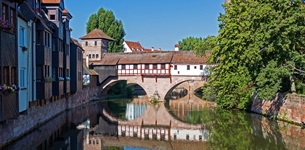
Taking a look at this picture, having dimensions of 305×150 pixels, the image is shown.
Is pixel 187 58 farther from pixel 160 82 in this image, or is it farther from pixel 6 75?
pixel 6 75

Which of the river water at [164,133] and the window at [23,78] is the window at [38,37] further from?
the river water at [164,133]

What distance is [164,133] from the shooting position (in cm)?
2114

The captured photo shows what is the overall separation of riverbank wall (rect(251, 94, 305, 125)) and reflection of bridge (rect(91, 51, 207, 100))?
47.2 ft

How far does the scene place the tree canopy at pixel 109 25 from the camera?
193ft

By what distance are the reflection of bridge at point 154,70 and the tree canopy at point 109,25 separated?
512 inches

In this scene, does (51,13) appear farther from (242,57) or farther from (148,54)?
(148,54)

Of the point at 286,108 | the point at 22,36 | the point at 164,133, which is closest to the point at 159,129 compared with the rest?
the point at 164,133

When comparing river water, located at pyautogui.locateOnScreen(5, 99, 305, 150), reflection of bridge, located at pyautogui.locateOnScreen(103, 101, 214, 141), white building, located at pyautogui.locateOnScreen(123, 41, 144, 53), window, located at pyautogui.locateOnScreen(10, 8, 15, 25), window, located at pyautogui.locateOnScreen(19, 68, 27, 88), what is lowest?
reflection of bridge, located at pyautogui.locateOnScreen(103, 101, 214, 141)

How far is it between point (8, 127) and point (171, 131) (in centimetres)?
987

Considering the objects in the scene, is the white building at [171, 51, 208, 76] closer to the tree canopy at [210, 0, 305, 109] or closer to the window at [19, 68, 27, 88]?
the tree canopy at [210, 0, 305, 109]

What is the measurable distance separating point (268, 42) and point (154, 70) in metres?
21.7

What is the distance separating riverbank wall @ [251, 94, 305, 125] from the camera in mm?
21359

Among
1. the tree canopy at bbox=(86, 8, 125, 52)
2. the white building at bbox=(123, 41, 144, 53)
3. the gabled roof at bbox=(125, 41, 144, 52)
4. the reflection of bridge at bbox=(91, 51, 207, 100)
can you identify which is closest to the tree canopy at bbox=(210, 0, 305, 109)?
the reflection of bridge at bbox=(91, 51, 207, 100)

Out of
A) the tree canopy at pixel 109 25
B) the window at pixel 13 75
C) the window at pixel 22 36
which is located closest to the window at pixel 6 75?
the window at pixel 13 75
